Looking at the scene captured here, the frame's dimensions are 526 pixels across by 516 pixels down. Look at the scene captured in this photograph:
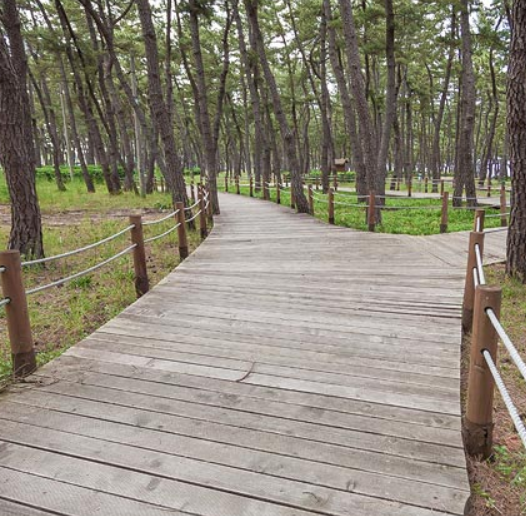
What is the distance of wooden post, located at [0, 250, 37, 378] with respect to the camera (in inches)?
130

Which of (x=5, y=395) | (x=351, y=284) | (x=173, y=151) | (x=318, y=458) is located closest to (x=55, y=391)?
(x=5, y=395)

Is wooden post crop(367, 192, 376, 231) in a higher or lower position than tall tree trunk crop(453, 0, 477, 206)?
lower

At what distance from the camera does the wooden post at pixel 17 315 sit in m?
3.31

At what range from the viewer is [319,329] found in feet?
14.4

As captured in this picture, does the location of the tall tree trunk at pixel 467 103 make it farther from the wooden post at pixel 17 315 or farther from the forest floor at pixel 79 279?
the wooden post at pixel 17 315

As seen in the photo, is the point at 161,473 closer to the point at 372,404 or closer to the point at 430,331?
the point at 372,404

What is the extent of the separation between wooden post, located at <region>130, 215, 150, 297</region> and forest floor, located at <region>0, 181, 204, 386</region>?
21 centimetres

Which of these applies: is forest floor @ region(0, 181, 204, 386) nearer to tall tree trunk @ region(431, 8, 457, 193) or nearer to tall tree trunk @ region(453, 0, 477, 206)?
tall tree trunk @ region(453, 0, 477, 206)

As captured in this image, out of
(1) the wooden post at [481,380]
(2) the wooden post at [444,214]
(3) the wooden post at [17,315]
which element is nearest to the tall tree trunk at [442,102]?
(2) the wooden post at [444,214]

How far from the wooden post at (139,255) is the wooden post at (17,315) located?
228 centimetres

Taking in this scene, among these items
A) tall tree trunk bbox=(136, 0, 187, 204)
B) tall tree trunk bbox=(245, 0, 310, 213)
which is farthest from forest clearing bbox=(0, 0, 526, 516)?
tall tree trunk bbox=(245, 0, 310, 213)

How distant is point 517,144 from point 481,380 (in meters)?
4.84

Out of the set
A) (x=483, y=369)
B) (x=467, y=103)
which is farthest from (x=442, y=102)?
(x=483, y=369)

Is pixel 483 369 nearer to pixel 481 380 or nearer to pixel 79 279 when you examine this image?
pixel 481 380
